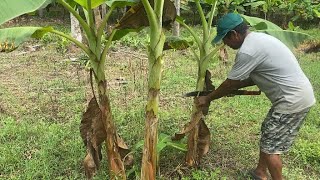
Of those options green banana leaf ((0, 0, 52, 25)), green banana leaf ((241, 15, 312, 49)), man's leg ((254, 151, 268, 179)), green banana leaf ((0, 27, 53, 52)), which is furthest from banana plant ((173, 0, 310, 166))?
green banana leaf ((0, 0, 52, 25))

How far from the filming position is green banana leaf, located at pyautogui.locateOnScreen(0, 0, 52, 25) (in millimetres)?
2166

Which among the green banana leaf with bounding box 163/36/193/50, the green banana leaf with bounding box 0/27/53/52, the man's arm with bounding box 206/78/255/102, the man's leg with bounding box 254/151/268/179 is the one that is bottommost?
the man's leg with bounding box 254/151/268/179

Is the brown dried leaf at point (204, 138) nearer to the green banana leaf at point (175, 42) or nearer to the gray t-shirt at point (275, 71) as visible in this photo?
the gray t-shirt at point (275, 71)

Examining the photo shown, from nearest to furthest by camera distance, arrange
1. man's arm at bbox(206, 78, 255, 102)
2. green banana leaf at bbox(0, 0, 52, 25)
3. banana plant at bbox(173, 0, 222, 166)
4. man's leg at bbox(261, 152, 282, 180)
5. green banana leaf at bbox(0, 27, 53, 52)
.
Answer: green banana leaf at bbox(0, 0, 52, 25) < green banana leaf at bbox(0, 27, 53, 52) < man's arm at bbox(206, 78, 255, 102) < man's leg at bbox(261, 152, 282, 180) < banana plant at bbox(173, 0, 222, 166)

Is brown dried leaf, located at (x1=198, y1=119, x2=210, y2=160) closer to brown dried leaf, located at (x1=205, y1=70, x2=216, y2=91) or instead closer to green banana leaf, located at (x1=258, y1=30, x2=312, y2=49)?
brown dried leaf, located at (x1=205, y1=70, x2=216, y2=91)

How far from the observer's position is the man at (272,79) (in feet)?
11.0

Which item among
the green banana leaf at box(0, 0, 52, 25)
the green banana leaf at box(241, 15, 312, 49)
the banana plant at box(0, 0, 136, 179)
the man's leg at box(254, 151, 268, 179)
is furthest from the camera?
the green banana leaf at box(241, 15, 312, 49)

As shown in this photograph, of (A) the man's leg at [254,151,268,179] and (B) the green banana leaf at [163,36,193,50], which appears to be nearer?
(A) the man's leg at [254,151,268,179]

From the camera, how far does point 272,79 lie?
347 cm

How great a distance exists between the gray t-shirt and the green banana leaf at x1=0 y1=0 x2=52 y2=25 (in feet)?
5.64

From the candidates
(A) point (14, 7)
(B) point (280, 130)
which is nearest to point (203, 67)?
(B) point (280, 130)

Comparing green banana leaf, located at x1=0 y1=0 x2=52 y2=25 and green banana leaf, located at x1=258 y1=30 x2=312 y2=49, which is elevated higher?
green banana leaf, located at x1=0 y1=0 x2=52 y2=25

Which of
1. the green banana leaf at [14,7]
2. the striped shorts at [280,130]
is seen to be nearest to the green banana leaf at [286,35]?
the striped shorts at [280,130]

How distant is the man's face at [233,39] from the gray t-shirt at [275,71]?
0.28ft
